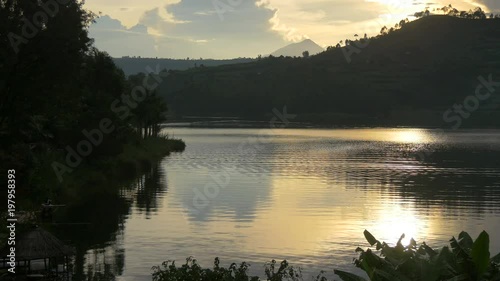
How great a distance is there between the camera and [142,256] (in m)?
42.5

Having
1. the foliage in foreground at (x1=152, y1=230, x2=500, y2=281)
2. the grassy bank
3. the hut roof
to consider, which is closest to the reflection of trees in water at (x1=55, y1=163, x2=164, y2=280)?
the grassy bank

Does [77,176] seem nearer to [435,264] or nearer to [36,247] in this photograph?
[36,247]

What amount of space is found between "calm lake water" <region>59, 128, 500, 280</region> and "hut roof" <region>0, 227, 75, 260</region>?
4851 millimetres

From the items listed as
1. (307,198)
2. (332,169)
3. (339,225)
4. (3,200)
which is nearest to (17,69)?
(3,200)

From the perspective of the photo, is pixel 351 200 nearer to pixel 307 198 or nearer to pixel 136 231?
pixel 307 198

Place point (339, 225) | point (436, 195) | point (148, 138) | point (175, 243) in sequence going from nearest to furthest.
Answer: point (175, 243) < point (339, 225) < point (436, 195) < point (148, 138)

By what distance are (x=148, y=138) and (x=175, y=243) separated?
9750 centimetres

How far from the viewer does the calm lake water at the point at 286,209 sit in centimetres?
4438

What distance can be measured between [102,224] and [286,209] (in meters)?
18.9

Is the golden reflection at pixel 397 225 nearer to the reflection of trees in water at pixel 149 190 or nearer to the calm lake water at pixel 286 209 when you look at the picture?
the calm lake water at pixel 286 209

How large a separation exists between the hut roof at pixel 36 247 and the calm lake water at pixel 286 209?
4.85m

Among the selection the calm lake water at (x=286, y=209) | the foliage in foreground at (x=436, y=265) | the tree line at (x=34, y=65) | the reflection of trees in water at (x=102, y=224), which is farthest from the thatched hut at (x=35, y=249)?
the foliage in foreground at (x=436, y=265)

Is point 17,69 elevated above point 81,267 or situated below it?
above

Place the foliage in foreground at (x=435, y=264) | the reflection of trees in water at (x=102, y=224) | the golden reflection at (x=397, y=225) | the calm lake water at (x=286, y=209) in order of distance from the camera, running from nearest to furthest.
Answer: the foliage in foreground at (x=435, y=264)
the reflection of trees in water at (x=102, y=224)
the calm lake water at (x=286, y=209)
the golden reflection at (x=397, y=225)
